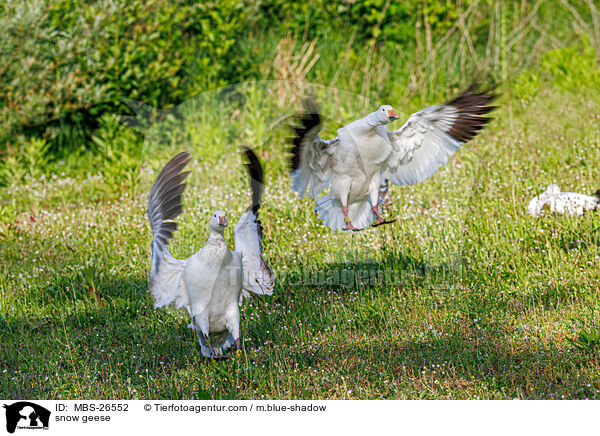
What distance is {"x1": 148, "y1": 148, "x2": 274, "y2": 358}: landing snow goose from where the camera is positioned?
3893 millimetres

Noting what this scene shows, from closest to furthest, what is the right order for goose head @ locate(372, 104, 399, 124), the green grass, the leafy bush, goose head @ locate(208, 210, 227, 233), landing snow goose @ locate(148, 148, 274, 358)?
goose head @ locate(208, 210, 227, 233)
landing snow goose @ locate(148, 148, 274, 358)
goose head @ locate(372, 104, 399, 124)
the green grass
the leafy bush

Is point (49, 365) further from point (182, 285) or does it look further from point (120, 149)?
point (120, 149)

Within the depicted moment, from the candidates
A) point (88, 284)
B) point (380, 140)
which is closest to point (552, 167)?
point (380, 140)

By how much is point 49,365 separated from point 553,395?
345 centimetres

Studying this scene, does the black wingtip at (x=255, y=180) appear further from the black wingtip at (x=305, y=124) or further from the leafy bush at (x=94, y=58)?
the leafy bush at (x=94, y=58)

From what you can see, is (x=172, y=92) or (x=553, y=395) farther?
(x=172, y=92)

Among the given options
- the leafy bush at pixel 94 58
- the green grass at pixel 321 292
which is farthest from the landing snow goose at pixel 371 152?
the leafy bush at pixel 94 58

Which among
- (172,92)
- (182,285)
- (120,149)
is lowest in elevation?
(182,285)

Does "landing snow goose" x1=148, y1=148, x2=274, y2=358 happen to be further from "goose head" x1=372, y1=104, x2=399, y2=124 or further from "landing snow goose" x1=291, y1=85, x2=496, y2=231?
"goose head" x1=372, y1=104, x2=399, y2=124

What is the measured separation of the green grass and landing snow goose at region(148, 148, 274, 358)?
40 cm

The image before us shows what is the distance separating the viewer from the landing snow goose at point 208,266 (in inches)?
153

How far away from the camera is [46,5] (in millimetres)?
9312

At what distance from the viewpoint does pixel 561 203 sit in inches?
240
